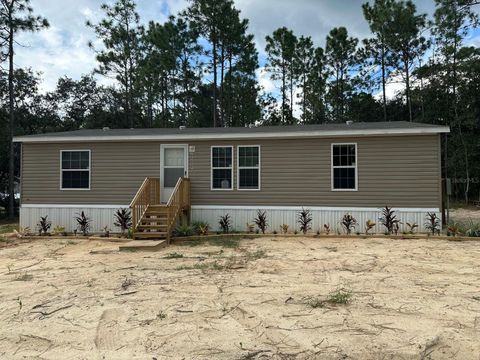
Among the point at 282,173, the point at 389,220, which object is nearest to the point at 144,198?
Answer: the point at 282,173

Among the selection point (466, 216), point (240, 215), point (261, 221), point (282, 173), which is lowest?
point (466, 216)

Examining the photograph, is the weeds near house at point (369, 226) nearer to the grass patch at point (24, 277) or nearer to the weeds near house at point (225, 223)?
the weeds near house at point (225, 223)

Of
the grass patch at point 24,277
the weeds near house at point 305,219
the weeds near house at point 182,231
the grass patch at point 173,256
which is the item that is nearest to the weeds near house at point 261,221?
the weeds near house at point 305,219

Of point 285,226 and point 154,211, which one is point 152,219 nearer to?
point 154,211

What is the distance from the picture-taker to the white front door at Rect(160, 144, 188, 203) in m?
11.8

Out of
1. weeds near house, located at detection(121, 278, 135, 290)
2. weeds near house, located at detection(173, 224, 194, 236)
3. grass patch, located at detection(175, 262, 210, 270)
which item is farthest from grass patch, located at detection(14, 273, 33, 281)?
weeds near house, located at detection(173, 224, 194, 236)

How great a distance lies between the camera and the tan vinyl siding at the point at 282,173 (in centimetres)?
1045

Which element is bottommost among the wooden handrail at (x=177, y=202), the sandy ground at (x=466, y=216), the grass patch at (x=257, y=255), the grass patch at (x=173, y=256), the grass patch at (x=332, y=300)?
the grass patch at (x=332, y=300)

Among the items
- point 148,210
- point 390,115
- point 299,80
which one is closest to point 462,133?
point 390,115

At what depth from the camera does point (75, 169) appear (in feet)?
39.7

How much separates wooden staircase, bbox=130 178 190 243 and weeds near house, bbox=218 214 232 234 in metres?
1.19

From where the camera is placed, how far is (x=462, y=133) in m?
22.9

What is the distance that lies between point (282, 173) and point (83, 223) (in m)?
6.30

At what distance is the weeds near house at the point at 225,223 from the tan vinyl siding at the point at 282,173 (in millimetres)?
488
